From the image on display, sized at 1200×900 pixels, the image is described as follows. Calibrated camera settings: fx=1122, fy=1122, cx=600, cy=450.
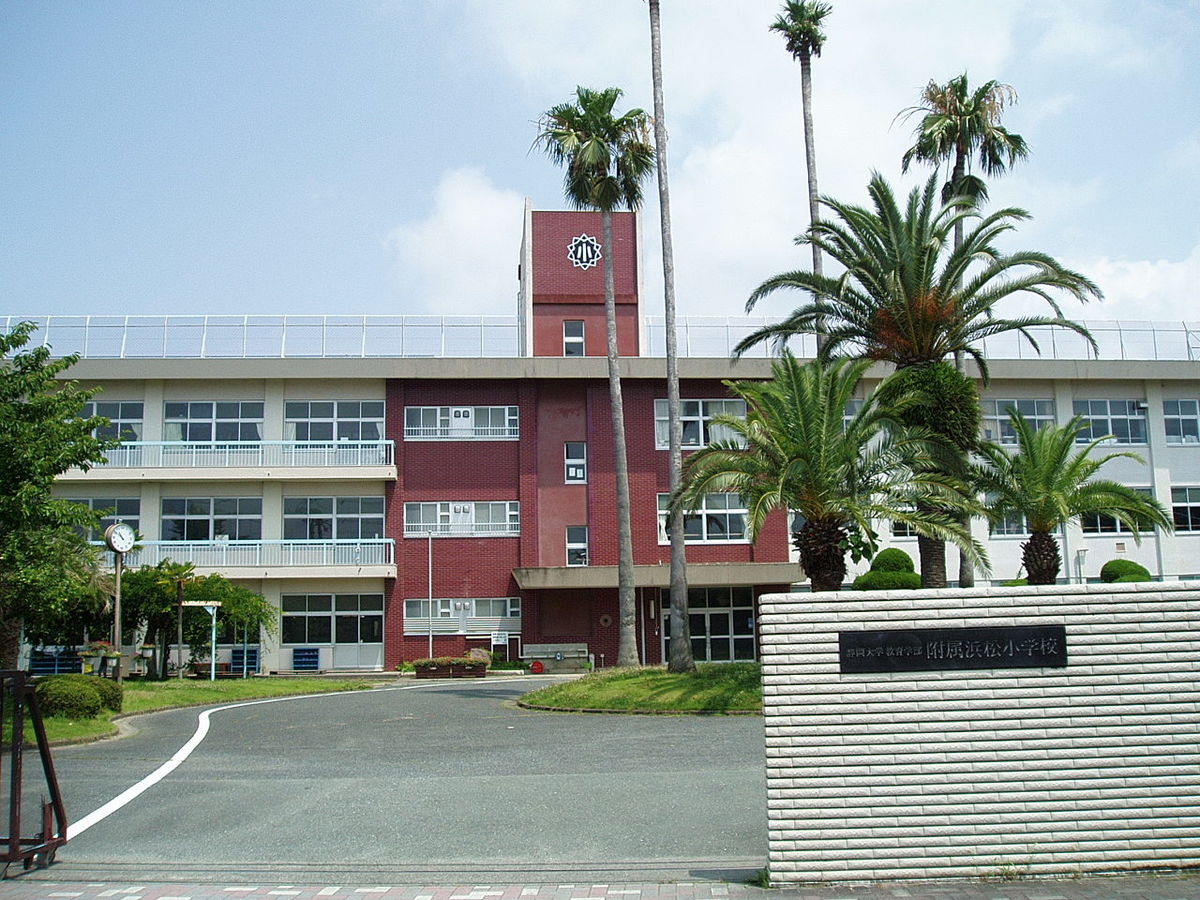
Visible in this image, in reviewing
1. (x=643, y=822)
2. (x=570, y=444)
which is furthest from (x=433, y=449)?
(x=643, y=822)

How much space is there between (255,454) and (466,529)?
7.82 meters

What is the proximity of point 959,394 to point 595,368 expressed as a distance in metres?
20.0

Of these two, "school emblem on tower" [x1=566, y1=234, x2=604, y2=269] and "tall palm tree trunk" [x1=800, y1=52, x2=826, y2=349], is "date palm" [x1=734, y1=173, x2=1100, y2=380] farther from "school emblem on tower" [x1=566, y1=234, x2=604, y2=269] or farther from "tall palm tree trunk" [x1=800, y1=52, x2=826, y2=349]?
"school emblem on tower" [x1=566, y1=234, x2=604, y2=269]

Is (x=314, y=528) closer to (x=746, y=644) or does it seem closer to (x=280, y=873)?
(x=746, y=644)

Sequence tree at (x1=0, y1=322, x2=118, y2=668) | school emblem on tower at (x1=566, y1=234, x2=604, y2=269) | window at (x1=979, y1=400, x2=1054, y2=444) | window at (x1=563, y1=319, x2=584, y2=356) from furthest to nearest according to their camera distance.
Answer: school emblem on tower at (x1=566, y1=234, x2=604, y2=269), window at (x1=563, y1=319, x2=584, y2=356), window at (x1=979, y1=400, x2=1054, y2=444), tree at (x1=0, y1=322, x2=118, y2=668)

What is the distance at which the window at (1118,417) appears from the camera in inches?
1654

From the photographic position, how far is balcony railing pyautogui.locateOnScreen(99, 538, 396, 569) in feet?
125

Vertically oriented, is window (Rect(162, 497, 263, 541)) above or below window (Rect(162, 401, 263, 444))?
below

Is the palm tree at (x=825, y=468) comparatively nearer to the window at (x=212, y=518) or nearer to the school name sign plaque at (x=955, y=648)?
the school name sign plaque at (x=955, y=648)

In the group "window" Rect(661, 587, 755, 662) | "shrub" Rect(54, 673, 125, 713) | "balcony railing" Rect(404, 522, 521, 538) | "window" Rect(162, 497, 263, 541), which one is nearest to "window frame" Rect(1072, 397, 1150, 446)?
"window" Rect(661, 587, 755, 662)

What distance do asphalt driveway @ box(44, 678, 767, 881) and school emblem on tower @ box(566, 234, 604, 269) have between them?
26399 millimetres

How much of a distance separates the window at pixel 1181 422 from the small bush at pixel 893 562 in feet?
47.0

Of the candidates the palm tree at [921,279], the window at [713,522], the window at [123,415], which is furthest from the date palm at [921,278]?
the window at [123,415]

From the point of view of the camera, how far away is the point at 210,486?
130 feet
